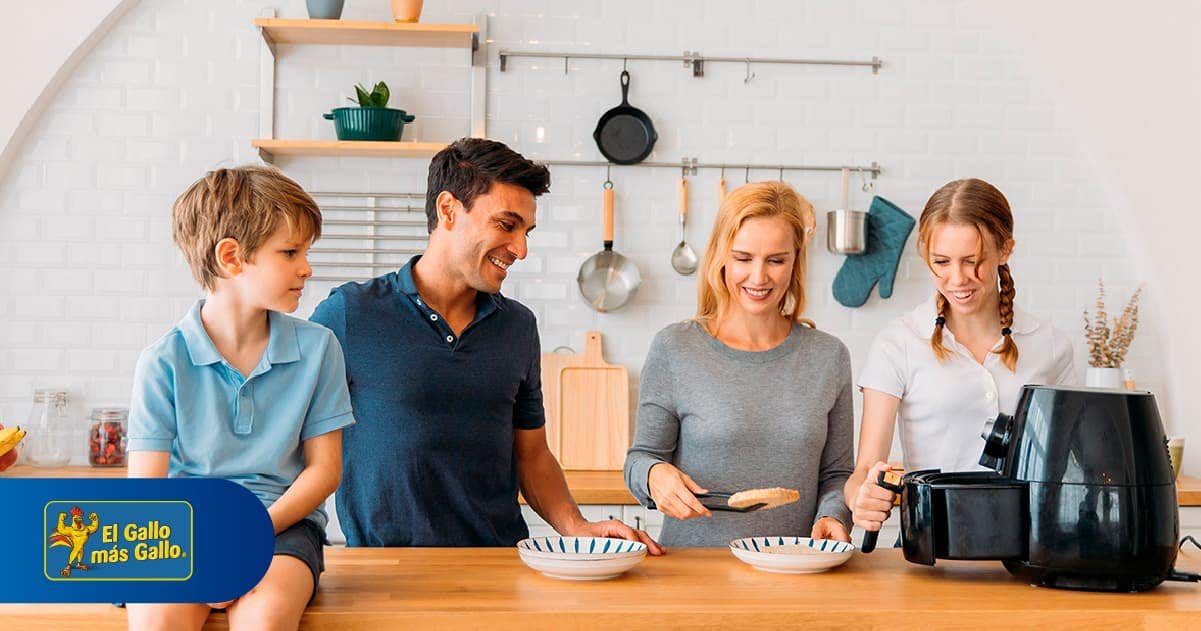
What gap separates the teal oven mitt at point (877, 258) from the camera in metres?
4.20

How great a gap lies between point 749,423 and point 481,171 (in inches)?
29.3

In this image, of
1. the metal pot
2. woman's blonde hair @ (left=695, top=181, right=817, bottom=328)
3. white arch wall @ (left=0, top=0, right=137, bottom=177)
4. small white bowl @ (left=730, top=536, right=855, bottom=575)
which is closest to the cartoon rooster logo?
small white bowl @ (left=730, top=536, right=855, bottom=575)

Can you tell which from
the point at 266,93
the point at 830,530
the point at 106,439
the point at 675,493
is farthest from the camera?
the point at 266,93

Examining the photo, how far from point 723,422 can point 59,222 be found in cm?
284

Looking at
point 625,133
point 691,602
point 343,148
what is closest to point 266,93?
point 343,148

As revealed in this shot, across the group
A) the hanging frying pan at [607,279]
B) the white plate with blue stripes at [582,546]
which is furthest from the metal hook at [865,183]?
the white plate with blue stripes at [582,546]

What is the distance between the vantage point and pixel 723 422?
2.29 m

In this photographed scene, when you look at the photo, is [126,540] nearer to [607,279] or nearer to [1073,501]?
[1073,501]

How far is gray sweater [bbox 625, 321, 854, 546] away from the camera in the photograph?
7.50 ft

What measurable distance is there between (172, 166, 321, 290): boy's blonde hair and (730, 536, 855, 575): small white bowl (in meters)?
0.87

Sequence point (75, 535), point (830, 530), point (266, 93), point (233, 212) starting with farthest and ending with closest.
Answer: point (266, 93), point (830, 530), point (233, 212), point (75, 535)

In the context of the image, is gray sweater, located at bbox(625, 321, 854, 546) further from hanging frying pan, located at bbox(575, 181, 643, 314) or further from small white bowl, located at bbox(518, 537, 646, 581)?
hanging frying pan, located at bbox(575, 181, 643, 314)

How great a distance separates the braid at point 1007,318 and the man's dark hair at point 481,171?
3.19 feet

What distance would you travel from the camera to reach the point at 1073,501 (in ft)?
5.42
